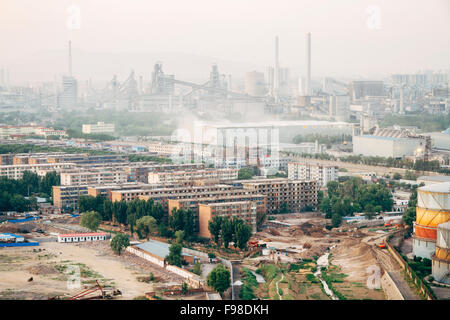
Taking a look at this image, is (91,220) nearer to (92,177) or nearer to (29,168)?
(92,177)

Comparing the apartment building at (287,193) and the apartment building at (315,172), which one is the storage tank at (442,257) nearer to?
the apartment building at (287,193)

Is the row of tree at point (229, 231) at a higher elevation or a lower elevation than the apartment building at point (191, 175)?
lower

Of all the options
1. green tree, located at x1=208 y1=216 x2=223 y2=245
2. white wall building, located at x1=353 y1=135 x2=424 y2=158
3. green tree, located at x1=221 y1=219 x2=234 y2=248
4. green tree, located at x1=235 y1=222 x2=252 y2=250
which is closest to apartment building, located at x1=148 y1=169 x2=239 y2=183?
green tree, located at x1=208 y1=216 x2=223 y2=245

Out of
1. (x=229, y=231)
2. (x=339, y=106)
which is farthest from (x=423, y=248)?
(x=339, y=106)

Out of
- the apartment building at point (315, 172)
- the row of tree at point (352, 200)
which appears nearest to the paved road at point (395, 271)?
the row of tree at point (352, 200)

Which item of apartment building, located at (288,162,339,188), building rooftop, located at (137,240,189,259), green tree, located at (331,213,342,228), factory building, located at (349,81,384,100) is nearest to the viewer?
building rooftop, located at (137,240,189,259)

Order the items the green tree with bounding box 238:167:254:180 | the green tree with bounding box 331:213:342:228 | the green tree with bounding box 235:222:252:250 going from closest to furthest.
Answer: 1. the green tree with bounding box 235:222:252:250
2. the green tree with bounding box 331:213:342:228
3. the green tree with bounding box 238:167:254:180

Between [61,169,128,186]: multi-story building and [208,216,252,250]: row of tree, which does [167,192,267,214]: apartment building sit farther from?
[61,169,128,186]: multi-story building
